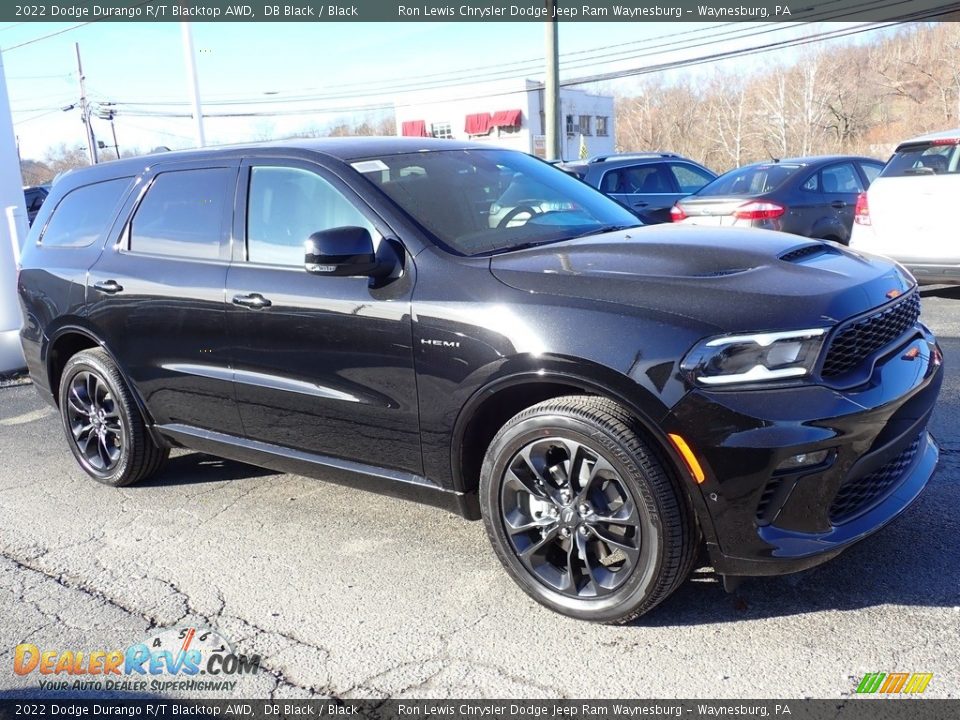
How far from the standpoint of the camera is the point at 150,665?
3027 mm

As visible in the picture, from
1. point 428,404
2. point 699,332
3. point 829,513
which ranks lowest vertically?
point 829,513

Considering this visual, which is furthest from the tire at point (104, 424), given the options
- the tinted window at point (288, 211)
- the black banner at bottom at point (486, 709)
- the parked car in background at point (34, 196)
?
the parked car in background at point (34, 196)

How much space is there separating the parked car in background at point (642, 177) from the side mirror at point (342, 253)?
25.6ft

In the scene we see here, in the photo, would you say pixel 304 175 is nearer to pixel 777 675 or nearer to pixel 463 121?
pixel 777 675

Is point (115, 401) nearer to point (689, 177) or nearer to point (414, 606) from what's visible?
point (414, 606)

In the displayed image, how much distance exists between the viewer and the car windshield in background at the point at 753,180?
9227 millimetres

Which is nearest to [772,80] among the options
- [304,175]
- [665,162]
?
[665,162]

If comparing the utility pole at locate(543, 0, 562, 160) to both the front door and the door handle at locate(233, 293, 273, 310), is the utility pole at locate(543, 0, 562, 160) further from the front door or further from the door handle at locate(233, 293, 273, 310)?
the door handle at locate(233, 293, 273, 310)

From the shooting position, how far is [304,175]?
3.86 metres

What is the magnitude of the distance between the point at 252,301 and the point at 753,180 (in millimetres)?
7105

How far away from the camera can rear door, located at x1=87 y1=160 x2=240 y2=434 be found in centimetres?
408

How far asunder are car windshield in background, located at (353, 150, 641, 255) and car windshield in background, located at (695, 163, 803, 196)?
5.36 metres

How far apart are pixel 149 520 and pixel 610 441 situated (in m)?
2.71

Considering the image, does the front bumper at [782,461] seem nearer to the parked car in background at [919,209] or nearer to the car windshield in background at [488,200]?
the car windshield in background at [488,200]
